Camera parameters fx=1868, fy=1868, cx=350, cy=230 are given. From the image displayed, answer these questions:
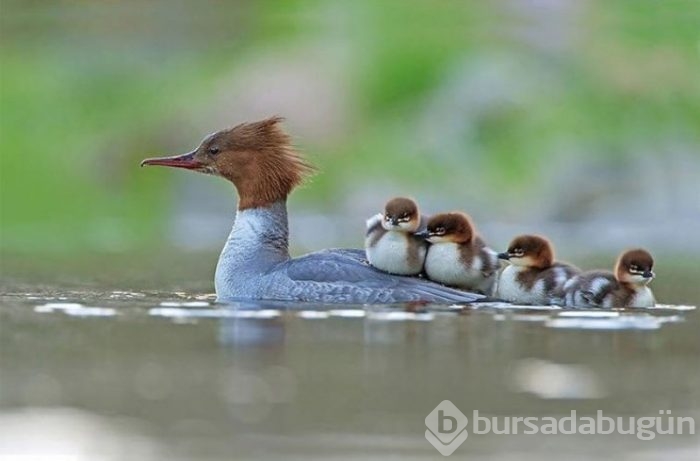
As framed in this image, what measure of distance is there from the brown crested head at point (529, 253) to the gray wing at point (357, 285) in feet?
1.00

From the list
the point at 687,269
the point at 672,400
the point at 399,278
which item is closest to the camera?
the point at 672,400

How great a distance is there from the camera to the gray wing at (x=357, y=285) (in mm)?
10305

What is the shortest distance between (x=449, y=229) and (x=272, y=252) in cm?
114

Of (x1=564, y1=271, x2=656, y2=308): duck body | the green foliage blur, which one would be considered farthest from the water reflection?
the green foliage blur

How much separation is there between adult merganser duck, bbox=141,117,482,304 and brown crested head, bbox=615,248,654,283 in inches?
32.8

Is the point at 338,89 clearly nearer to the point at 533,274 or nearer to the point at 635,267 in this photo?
the point at 533,274

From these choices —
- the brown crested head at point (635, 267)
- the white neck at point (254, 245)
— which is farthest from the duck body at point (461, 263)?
the white neck at point (254, 245)

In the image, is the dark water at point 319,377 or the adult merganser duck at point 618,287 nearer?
the dark water at point 319,377

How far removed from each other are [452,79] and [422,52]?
759 mm

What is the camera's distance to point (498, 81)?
23.5 metres

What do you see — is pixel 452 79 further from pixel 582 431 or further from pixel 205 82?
pixel 582 431

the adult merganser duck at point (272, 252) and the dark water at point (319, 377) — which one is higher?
the adult merganser duck at point (272, 252)

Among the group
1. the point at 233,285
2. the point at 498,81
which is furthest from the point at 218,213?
the point at 233,285

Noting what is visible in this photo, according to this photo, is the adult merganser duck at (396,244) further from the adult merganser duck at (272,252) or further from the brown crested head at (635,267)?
the brown crested head at (635,267)
